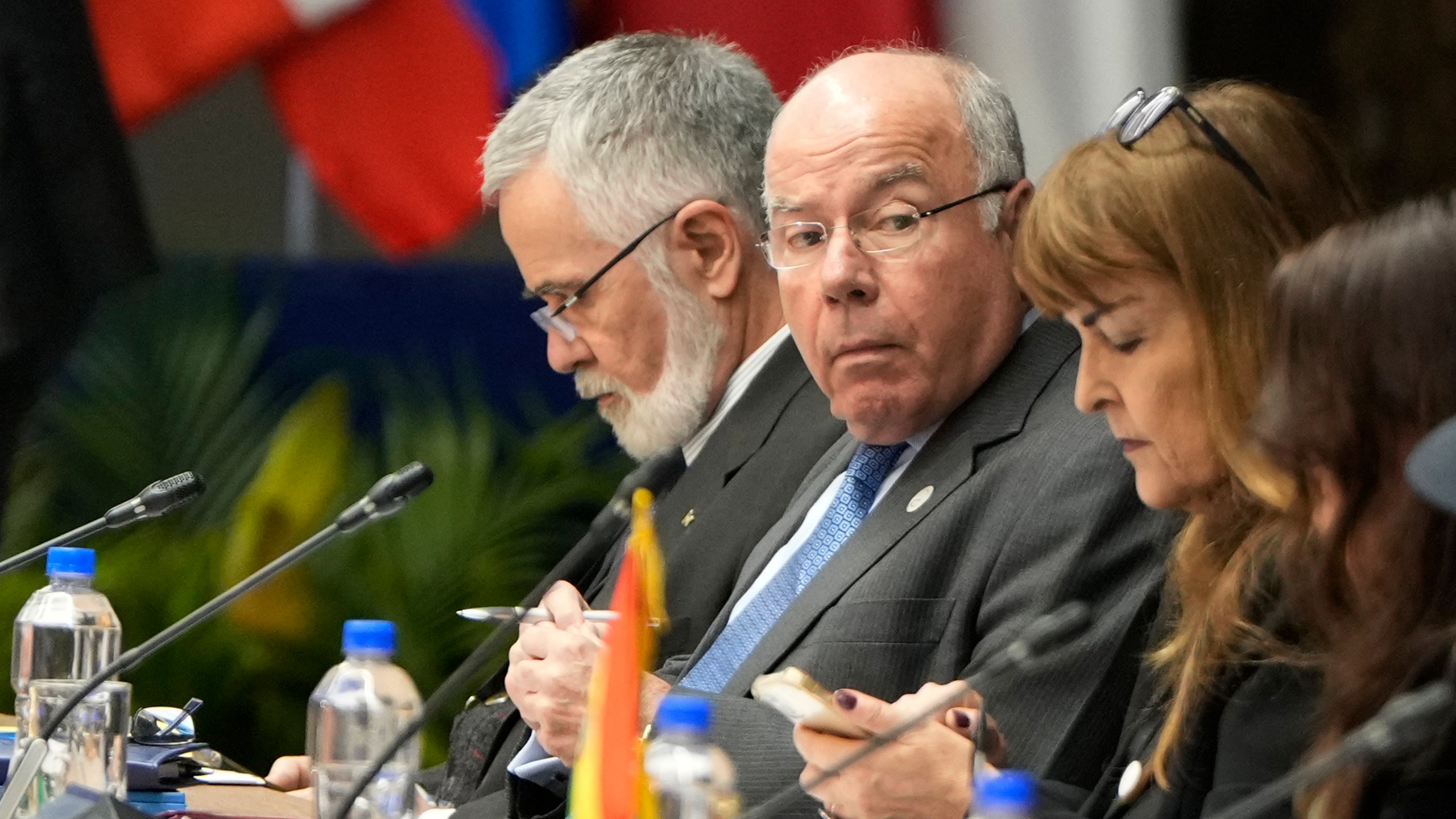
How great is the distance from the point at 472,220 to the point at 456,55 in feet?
1.54

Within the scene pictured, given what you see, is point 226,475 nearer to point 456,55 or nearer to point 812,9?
point 456,55

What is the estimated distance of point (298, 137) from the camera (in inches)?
213

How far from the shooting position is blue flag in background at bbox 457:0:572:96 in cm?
505

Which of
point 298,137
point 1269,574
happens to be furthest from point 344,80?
point 1269,574

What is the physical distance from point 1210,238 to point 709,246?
1.51 meters

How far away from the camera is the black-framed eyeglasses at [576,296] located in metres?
3.40

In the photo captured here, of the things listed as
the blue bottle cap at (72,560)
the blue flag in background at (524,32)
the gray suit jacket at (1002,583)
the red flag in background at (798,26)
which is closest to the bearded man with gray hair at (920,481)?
the gray suit jacket at (1002,583)

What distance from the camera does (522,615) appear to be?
2316 mm

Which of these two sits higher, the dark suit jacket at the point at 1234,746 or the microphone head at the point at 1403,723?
the microphone head at the point at 1403,723

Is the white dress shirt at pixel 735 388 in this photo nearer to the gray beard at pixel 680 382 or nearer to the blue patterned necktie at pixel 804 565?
the gray beard at pixel 680 382

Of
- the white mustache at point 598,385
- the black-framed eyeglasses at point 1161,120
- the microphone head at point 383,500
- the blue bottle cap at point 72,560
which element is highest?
the black-framed eyeglasses at point 1161,120

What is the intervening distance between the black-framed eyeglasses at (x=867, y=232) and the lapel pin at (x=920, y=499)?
0.35 meters

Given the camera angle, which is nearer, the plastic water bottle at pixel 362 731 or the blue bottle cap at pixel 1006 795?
the blue bottle cap at pixel 1006 795

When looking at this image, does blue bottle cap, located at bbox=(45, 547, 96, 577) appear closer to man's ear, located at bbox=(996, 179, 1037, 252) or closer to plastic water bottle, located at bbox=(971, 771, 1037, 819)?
man's ear, located at bbox=(996, 179, 1037, 252)
